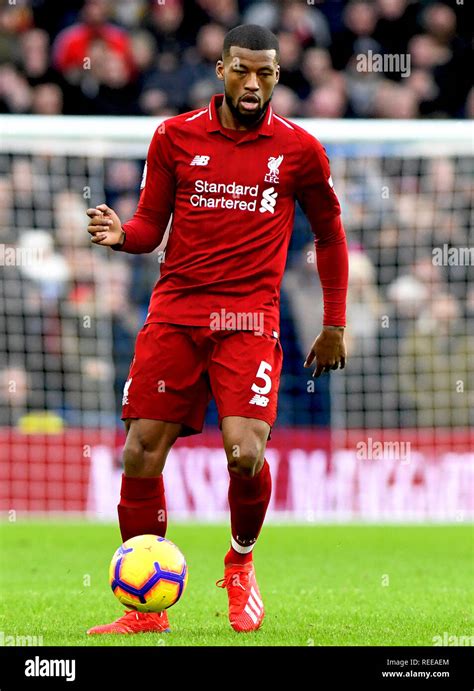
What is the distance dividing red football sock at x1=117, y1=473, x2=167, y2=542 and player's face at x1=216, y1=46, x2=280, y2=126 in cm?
173

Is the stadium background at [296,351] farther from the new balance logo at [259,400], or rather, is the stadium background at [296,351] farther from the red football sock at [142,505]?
the new balance logo at [259,400]

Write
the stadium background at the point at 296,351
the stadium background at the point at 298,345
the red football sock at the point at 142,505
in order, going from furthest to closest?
the stadium background at the point at 298,345 → the stadium background at the point at 296,351 → the red football sock at the point at 142,505

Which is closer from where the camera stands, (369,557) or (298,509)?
(369,557)

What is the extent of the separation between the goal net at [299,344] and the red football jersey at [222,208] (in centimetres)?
617

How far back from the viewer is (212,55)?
16578mm

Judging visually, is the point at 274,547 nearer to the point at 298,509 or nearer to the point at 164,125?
the point at 298,509

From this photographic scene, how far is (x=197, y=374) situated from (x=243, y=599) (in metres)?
1.06

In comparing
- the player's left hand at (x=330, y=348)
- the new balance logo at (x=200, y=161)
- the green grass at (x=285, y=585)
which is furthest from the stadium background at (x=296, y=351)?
the new balance logo at (x=200, y=161)

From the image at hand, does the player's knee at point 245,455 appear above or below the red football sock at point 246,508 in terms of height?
above

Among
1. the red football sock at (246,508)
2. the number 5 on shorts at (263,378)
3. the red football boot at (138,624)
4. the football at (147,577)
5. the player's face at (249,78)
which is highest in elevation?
the player's face at (249,78)

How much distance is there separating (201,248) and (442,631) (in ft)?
6.69

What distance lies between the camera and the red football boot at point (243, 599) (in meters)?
6.45
